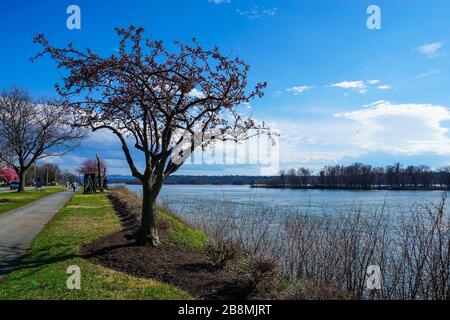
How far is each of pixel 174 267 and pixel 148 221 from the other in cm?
201

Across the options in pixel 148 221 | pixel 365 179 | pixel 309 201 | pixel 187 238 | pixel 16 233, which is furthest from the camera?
pixel 365 179

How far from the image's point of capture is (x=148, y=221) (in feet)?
33.2

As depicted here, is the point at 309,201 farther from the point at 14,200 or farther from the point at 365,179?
the point at 365,179

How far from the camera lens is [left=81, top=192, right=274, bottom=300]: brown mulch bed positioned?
7070 mm

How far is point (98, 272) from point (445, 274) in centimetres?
611

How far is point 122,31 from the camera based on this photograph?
8.77 meters

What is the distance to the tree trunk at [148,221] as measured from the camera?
1017 cm

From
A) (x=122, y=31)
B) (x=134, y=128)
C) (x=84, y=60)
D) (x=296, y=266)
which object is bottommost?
(x=296, y=266)

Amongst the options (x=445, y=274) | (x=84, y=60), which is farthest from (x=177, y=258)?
(x=445, y=274)

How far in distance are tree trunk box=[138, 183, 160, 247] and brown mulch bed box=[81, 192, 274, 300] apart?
212 mm

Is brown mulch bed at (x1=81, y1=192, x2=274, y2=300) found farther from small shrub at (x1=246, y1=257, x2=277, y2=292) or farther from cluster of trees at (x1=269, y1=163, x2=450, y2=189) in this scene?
Result: cluster of trees at (x1=269, y1=163, x2=450, y2=189)

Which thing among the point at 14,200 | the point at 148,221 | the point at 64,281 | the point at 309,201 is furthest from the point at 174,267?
the point at 14,200
